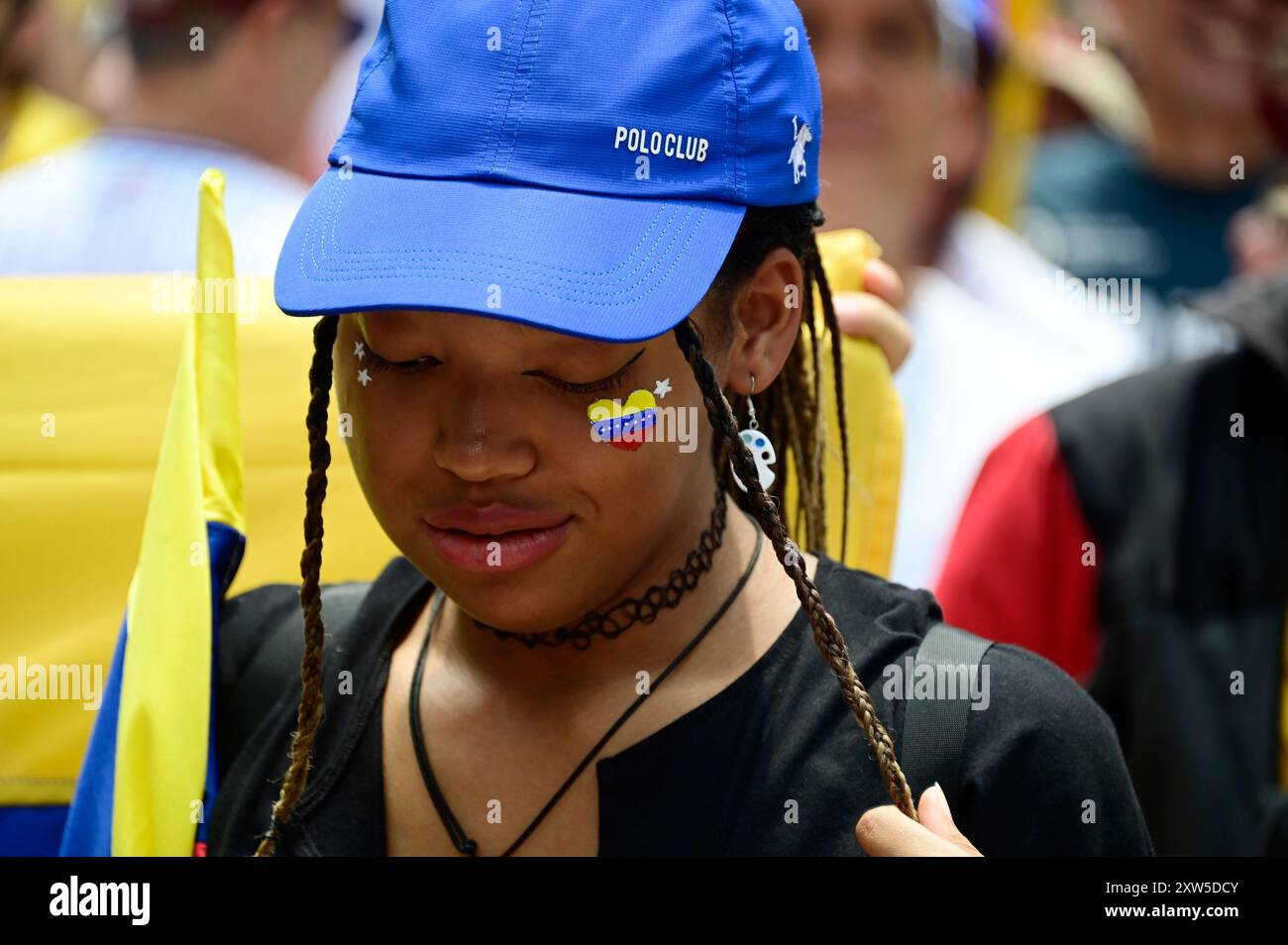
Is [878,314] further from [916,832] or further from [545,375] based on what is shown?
[916,832]

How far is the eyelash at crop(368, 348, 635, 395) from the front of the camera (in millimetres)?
1551

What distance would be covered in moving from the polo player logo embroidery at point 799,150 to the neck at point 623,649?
1.17 feet

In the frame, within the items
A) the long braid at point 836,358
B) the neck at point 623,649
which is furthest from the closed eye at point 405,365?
the long braid at point 836,358

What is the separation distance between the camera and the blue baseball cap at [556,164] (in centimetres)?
151

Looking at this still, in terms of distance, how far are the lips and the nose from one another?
0.04 m

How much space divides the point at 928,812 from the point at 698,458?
42 centimetres

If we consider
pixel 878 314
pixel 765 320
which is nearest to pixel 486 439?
pixel 765 320

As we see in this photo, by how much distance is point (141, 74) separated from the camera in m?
4.07

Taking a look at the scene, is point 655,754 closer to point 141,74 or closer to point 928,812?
point 928,812

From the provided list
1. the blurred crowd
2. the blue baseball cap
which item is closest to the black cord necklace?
the blue baseball cap

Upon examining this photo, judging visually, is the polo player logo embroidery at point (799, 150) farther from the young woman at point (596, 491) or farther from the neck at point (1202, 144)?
the neck at point (1202, 144)
